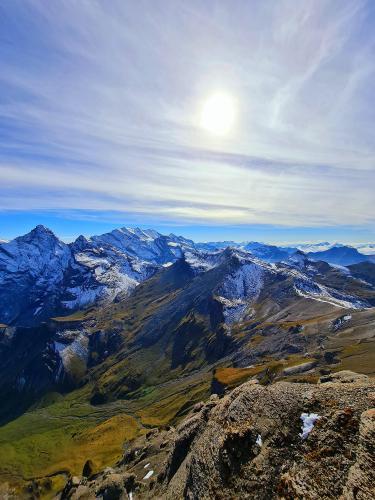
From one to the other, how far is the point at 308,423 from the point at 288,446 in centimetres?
266

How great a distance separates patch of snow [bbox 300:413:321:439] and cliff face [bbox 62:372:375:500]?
8 centimetres

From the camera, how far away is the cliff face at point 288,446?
1046 inches

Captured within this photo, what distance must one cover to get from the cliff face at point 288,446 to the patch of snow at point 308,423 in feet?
0.26

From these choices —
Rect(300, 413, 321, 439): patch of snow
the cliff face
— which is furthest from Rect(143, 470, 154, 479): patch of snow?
Rect(300, 413, 321, 439): patch of snow

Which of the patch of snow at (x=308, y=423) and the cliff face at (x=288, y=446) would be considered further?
the patch of snow at (x=308, y=423)

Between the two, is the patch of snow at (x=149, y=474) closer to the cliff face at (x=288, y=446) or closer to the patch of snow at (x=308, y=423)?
the cliff face at (x=288, y=446)

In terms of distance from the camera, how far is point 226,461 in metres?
36.3

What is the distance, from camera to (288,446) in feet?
106

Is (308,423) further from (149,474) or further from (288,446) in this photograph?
(149,474)

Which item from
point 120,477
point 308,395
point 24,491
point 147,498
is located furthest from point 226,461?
point 24,491

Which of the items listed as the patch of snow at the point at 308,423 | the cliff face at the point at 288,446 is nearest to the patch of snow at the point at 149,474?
the cliff face at the point at 288,446

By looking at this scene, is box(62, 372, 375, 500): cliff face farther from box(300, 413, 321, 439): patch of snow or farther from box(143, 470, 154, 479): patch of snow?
box(143, 470, 154, 479): patch of snow

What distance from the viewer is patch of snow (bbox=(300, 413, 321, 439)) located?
3175 cm

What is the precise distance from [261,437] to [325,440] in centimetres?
724
